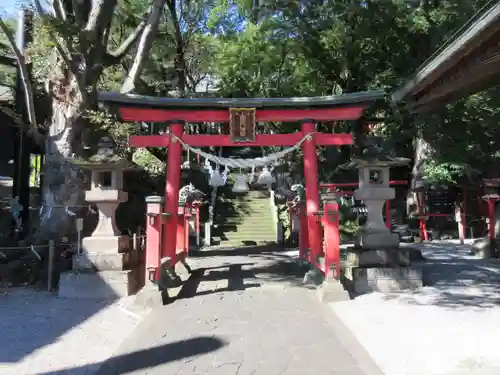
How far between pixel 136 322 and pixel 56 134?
627 centimetres

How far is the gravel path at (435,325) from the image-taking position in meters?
4.71

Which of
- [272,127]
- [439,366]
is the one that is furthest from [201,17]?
[439,366]

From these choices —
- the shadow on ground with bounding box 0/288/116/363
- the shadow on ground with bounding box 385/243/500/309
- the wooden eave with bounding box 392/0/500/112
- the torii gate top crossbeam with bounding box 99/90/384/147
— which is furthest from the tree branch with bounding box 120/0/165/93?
the shadow on ground with bounding box 385/243/500/309

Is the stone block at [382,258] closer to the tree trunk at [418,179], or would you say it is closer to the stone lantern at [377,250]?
the stone lantern at [377,250]

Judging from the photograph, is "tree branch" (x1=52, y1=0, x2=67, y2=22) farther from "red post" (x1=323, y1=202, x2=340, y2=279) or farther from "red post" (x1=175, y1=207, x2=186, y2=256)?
"red post" (x1=323, y1=202, x2=340, y2=279)

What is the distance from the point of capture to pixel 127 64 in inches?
854

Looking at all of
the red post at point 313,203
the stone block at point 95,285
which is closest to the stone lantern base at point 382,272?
the red post at point 313,203

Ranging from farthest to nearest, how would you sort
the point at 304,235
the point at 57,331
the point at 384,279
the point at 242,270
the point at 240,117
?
1. the point at 304,235
2. the point at 242,270
3. the point at 240,117
4. the point at 384,279
5. the point at 57,331

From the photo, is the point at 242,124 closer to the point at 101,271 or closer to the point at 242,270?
the point at 242,270

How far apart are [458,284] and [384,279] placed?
5.98 ft

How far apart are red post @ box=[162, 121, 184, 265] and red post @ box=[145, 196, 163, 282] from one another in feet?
2.85

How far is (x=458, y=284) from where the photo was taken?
925 centimetres

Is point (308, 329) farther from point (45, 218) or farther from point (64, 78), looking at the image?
point (64, 78)

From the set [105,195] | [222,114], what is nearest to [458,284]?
[222,114]
